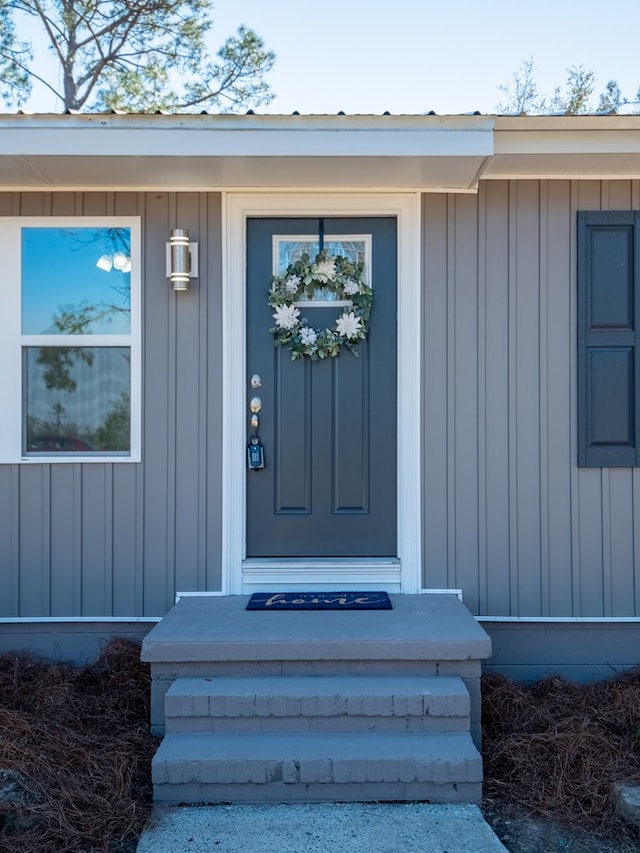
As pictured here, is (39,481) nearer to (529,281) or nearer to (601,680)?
(529,281)

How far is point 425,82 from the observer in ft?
35.0

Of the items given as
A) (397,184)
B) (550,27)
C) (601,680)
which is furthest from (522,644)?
(550,27)

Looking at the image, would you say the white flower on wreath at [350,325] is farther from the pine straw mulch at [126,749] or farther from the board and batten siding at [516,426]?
the pine straw mulch at [126,749]

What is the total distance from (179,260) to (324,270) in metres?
0.73

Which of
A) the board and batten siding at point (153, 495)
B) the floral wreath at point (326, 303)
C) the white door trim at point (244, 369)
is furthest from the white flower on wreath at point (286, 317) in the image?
the board and batten siding at point (153, 495)

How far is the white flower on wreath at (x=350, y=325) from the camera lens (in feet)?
12.6

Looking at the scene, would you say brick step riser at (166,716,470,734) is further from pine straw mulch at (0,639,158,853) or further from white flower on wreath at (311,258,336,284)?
white flower on wreath at (311,258,336,284)

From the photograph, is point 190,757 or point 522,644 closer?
point 190,757

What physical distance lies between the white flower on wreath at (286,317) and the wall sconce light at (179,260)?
48 cm

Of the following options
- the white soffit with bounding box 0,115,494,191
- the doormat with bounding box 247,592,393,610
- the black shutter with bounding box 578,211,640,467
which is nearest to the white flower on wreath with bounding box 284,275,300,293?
the white soffit with bounding box 0,115,494,191

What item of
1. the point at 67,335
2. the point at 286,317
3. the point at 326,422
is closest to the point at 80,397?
the point at 67,335

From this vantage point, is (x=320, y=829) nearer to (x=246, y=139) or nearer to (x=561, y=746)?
(x=561, y=746)

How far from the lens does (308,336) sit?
386 centimetres

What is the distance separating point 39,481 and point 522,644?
2.60m
